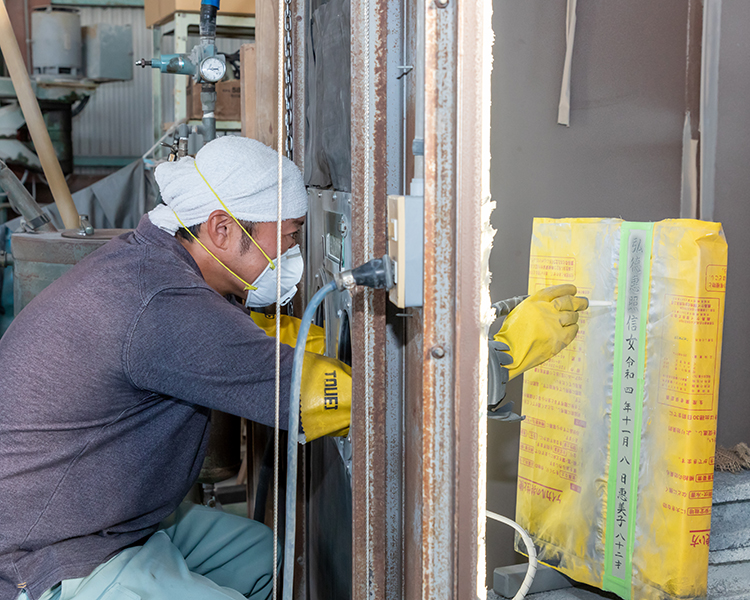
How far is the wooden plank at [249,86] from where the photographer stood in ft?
5.85

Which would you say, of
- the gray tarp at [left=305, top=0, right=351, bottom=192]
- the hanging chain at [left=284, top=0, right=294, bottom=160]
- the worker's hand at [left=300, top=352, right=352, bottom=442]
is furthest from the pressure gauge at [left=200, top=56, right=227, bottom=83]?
the worker's hand at [left=300, top=352, right=352, bottom=442]

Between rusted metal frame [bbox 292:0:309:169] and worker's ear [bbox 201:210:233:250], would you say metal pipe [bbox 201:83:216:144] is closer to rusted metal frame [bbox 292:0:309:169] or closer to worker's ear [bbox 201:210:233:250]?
rusted metal frame [bbox 292:0:309:169]

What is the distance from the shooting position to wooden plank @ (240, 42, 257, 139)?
1.78 m

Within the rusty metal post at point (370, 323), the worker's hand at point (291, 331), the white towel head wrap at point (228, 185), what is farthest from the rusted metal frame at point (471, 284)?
the worker's hand at point (291, 331)

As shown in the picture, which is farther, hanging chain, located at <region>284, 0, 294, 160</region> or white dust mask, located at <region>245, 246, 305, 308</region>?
hanging chain, located at <region>284, 0, 294, 160</region>

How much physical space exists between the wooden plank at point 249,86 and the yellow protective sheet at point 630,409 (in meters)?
0.86

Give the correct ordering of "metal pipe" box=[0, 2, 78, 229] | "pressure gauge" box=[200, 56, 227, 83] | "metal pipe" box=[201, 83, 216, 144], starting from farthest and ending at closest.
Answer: "metal pipe" box=[0, 2, 78, 229] → "metal pipe" box=[201, 83, 216, 144] → "pressure gauge" box=[200, 56, 227, 83]

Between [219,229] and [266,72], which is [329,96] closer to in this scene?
[219,229]

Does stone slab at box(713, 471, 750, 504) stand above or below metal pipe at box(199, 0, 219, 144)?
below

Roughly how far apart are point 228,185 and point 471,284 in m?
0.65

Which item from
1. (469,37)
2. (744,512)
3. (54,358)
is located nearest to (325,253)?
(54,358)

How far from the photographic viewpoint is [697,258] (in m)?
1.14

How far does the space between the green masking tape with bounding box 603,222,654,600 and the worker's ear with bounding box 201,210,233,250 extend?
72 centimetres

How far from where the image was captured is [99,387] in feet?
3.51
